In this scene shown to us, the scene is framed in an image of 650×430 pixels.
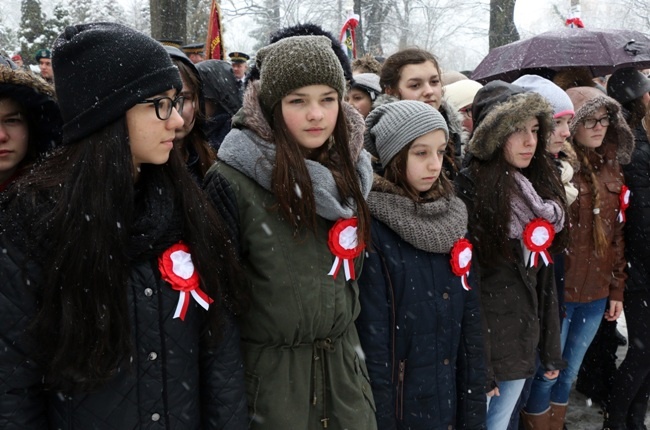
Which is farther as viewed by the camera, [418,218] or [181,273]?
[418,218]

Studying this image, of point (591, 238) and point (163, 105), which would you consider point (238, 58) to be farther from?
point (163, 105)

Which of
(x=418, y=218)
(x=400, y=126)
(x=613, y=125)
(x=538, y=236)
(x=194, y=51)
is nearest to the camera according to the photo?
(x=418, y=218)

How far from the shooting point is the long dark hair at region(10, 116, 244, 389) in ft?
5.33

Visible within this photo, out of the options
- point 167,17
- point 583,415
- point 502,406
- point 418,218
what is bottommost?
point 583,415

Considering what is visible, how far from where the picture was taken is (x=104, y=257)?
1662 mm

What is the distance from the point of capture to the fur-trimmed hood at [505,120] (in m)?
3.05

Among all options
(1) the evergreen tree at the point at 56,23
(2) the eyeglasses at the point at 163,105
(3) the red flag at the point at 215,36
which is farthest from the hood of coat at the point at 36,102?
(1) the evergreen tree at the point at 56,23

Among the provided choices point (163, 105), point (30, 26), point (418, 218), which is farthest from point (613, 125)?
point (30, 26)

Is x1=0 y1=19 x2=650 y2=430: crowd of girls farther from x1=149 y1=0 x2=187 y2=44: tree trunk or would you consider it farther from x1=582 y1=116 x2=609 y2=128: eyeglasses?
x1=149 y1=0 x2=187 y2=44: tree trunk

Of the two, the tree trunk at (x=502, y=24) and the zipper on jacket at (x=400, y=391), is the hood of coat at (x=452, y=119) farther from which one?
the tree trunk at (x=502, y=24)

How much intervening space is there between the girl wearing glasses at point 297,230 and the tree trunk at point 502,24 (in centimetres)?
1131

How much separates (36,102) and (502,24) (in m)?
12.2

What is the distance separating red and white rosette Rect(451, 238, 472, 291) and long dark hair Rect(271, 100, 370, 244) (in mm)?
479

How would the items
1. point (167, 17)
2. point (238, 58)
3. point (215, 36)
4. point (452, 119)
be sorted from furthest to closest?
point (238, 58), point (167, 17), point (215, 36), point (452, 119)
